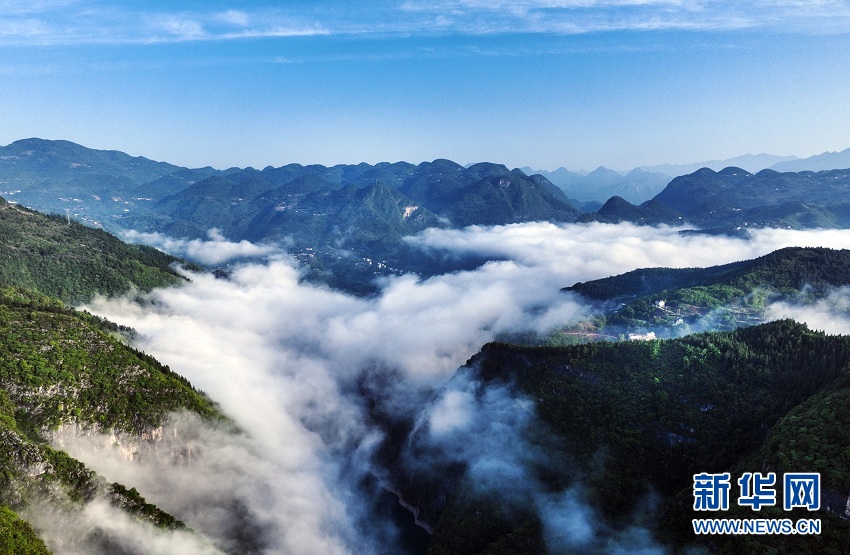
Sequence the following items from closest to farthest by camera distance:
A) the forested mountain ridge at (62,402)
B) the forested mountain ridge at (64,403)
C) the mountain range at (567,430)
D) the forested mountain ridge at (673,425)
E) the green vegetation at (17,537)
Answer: the green vegetation at (17,537) < the forested mountain ridge at (673,425) < the mountain range at (567,430) < the forested mountain ridge at (62,402) < the forested mountain ridge at (64,403)

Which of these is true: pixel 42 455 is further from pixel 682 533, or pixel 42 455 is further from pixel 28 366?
pixel 682 533

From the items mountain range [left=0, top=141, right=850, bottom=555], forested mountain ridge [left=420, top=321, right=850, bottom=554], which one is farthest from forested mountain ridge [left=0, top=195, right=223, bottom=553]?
forested mountain ridge [left=420, top=321, right=850, bottom=554]

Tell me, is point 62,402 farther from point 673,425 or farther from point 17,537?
point 673,425

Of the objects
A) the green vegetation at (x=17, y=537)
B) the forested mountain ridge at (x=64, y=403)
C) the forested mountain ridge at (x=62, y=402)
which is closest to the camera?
the green vegetation at (x=17, y=537)

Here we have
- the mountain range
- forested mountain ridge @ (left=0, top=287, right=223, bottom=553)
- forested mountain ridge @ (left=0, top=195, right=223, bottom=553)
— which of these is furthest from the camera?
forested mountain ridge @ (left=0, top=287, right=223, bottom=553)

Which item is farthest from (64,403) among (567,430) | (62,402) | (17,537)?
(567,430)

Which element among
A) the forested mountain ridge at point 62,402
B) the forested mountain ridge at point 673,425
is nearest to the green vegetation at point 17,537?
the forested mountain ridge at point 62,402

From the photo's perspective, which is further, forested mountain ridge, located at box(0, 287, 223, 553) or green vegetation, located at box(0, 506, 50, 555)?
forested mountain ridge, located at box(0, 287, 223, 553)

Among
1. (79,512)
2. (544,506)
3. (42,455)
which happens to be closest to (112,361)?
(42,455)

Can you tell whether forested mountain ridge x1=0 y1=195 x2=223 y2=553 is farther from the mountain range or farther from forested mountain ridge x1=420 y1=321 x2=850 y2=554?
forested mountain ridge x1=420 y1=321 x2=850 y2=554

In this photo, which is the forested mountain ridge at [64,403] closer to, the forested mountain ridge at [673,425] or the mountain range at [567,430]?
the mountain range at [567,430]
